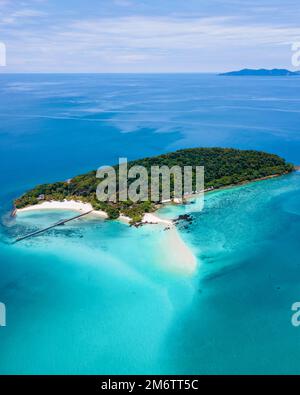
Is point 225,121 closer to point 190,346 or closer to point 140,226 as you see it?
point 140,226

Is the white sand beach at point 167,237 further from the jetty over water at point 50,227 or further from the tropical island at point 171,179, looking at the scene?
the jetty over water at point 50,227

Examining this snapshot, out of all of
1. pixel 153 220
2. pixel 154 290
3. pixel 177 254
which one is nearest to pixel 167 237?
pixel 177 254

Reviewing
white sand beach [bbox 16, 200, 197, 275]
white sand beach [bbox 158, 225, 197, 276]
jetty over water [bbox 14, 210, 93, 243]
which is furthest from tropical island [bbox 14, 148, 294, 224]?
white sand beach [bbox 158, 225, 197, 276]

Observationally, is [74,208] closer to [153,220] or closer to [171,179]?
[153,220]

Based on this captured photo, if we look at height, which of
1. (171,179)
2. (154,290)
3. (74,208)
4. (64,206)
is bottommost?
(154,290)

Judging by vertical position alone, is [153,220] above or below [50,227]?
above

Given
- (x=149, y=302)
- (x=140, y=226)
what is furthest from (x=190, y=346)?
(x=140, y=226)

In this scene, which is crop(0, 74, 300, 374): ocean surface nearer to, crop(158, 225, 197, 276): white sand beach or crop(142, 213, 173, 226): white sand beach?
crop(158, 225, 197, 276): white sand beach

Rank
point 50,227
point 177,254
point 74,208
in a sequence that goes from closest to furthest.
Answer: point 177,254 < point 50,227 < point 74,208

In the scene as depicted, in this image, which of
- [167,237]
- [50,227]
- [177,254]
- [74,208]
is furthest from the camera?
[74,208]
